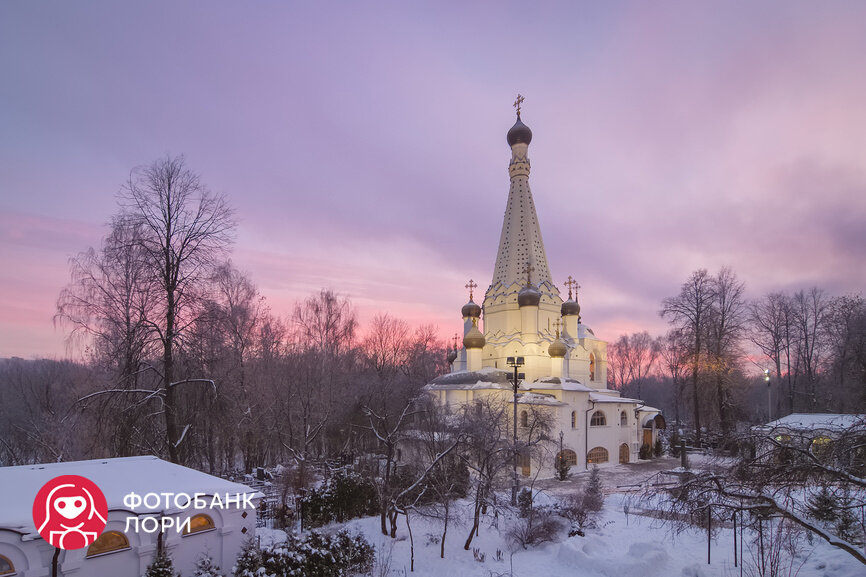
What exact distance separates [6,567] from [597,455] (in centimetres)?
2870

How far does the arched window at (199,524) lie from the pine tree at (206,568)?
0.61 metres

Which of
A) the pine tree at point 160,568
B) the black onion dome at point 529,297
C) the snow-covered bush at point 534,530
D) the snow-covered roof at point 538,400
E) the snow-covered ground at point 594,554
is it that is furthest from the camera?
the black onion dome at point 529,297

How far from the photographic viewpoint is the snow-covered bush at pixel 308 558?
9211 millimetres

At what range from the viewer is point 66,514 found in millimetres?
6387

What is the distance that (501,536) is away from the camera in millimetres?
14727

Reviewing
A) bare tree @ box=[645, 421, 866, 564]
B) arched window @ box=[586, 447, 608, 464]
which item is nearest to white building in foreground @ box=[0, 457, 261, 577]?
bare tree @ box=[645, 421, 866, 564]

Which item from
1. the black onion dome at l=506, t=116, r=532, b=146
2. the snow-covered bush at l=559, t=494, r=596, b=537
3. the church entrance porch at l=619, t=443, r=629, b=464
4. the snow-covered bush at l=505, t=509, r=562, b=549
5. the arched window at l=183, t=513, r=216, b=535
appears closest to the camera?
the arched window at l=183, t=513, r=216, b=535

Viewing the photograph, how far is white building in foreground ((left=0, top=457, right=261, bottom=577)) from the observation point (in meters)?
7.38

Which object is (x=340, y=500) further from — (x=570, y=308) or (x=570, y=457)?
(x=570, y=308)

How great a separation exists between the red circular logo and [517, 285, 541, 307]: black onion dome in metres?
27.2

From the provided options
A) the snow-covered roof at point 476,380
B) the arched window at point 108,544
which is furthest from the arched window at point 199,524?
the snow-covered roof at point 476,380

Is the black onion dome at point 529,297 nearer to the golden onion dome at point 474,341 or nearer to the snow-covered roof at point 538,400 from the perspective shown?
the golden onion dome at point 474,341

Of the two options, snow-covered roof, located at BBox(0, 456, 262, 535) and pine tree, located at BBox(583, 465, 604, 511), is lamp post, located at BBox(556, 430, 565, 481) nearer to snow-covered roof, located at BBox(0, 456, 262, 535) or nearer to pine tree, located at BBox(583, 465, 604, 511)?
pine tree, located at BBox(583, 465, 604, 511)

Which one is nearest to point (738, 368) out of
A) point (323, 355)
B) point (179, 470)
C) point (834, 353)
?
point (834, 353)
